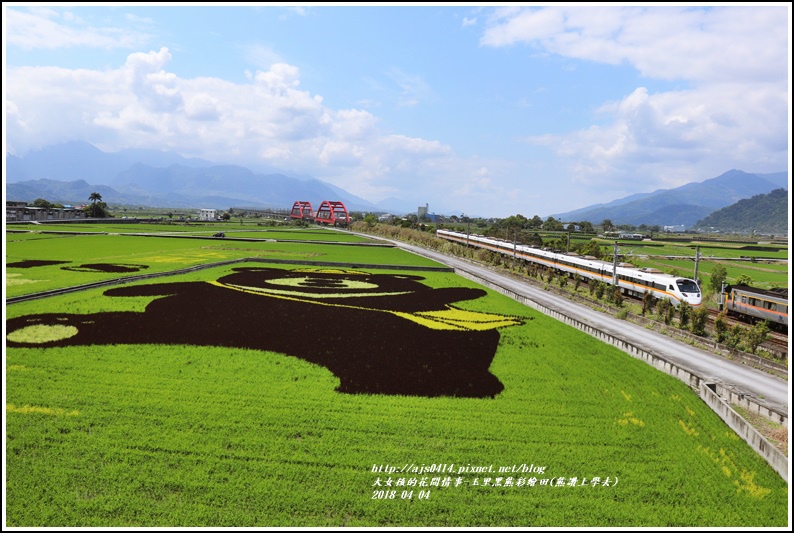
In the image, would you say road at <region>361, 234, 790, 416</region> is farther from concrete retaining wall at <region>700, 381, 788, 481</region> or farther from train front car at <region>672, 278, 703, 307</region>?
train front car at <region>672, 278, 703, 307</region>

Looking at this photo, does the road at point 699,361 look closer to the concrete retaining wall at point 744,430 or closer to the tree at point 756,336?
the concrete retaining wall at point 744,430

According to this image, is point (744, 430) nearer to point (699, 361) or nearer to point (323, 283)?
point (699, 361)

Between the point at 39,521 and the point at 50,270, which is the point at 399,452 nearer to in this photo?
the point at 39,521

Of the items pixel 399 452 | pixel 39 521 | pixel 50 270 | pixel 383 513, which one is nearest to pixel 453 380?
pixel 399 452

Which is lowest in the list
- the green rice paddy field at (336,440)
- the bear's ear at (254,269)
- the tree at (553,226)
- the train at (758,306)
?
the green rice paddy field at (336,440)

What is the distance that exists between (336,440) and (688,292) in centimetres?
3707

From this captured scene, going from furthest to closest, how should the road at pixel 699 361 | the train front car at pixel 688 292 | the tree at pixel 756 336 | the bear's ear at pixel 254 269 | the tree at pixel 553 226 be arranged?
the tree at pixel 553 226 < the bear's ear at pixel 254 269 < the train front car at pixel 688 292 < the tree at pixel 756 336 < the road at pixel 699 361

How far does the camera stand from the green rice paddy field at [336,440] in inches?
479

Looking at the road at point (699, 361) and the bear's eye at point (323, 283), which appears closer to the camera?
the road at point (699, 361)

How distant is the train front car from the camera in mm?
38531

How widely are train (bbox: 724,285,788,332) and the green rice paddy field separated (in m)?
17.2

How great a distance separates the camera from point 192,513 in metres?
11.6

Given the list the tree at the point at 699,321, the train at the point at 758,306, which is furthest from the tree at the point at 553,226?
the tree at the point at 699,321

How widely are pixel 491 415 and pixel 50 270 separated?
156ft
